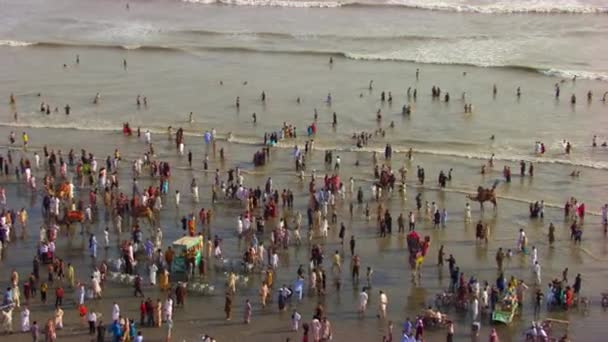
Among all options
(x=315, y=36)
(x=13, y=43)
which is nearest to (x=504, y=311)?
(x=315, y=36)

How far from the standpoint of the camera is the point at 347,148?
45.6 meters

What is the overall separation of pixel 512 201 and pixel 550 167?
5.86 meters

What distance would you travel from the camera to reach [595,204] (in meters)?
38.0

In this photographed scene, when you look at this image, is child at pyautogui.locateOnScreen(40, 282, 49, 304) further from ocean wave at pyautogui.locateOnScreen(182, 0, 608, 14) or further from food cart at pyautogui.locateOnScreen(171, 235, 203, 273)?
ocean wave at pyautogui.locateOnScreen(182, 0, 608, 14)

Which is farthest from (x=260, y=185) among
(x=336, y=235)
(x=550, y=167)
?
(x=550, y=167)

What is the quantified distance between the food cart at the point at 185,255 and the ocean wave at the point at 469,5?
68.3m

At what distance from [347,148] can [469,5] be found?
5444 cm

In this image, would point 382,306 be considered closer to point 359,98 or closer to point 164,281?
point 164,281

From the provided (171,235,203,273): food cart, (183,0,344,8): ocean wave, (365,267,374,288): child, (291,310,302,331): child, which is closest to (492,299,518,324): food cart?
(365,267,374,288): child

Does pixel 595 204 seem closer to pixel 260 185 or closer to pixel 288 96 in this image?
pixel 260 185

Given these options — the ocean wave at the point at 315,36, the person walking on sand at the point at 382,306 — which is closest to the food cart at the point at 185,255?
the person walking on sand at the point at 382,306

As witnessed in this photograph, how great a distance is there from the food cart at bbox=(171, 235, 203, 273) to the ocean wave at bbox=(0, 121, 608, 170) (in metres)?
16.7

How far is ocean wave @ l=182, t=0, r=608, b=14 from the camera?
300ft

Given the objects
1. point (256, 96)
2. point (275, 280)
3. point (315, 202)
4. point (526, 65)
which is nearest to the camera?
point (275, 280)
